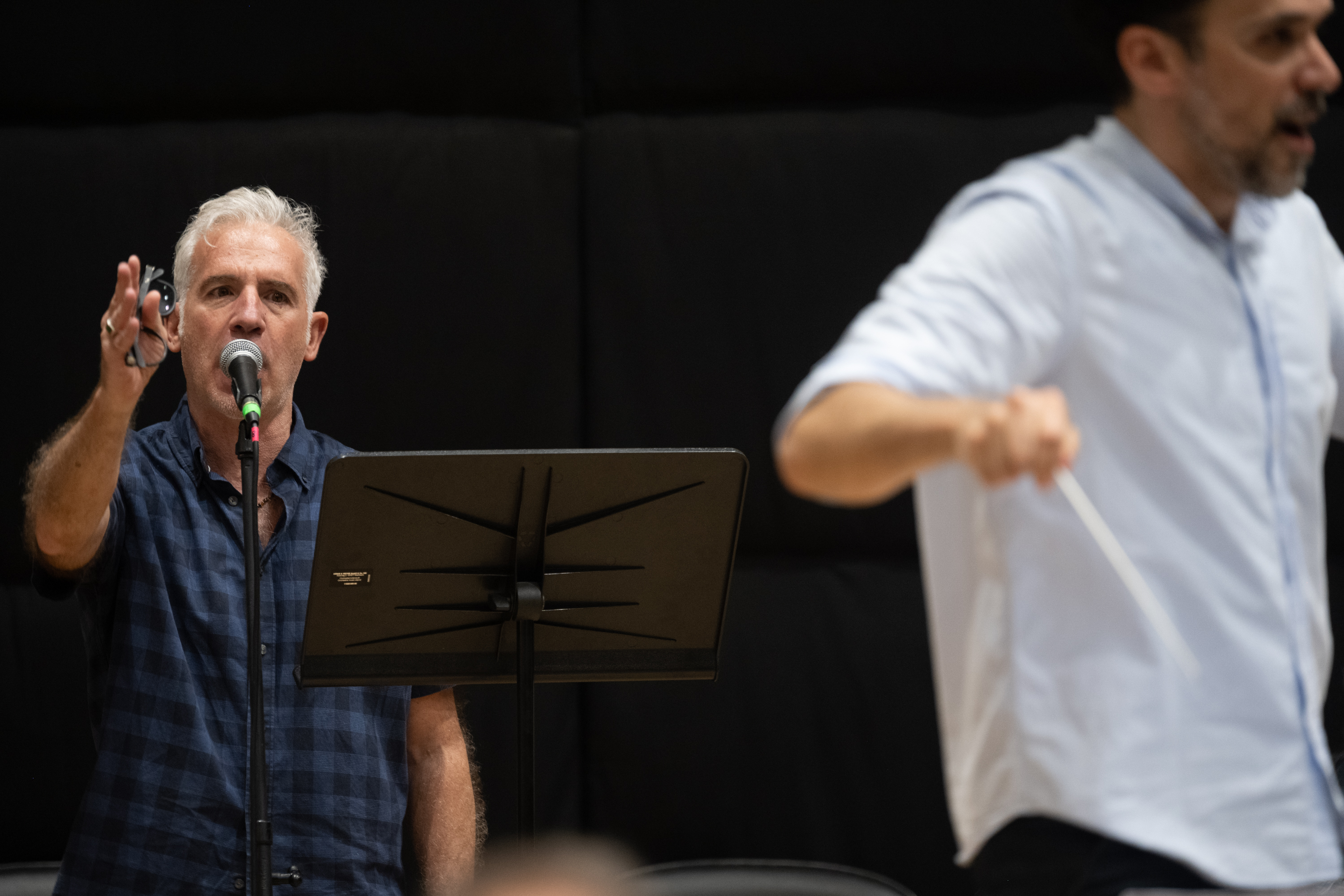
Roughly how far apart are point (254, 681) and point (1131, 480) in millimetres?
1217

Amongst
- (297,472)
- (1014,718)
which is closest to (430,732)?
(297,472)

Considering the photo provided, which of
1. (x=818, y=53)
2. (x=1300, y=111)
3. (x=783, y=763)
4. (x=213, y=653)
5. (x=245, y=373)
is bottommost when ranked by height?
(x=783, y=763)

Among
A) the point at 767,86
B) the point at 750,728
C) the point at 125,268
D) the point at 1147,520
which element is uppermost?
the point at 767,86

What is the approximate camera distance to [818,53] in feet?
9.58

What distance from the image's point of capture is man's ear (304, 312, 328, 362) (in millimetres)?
2473

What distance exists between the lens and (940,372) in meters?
0.98

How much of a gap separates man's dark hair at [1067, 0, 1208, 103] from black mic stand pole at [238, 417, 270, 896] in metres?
1.17

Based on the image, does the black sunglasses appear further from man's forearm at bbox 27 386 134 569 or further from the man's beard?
the man's beard

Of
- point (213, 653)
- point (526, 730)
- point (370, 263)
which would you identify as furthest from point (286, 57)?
point (526, 730)

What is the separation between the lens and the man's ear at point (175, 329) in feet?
7.23

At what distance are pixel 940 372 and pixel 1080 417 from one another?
0.49ft

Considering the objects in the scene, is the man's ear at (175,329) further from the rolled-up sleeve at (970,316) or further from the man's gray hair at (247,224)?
the rolled-up sleeve at (970,316)

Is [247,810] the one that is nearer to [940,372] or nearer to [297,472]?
[297,472]

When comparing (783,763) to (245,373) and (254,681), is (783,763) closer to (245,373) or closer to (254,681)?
(254,681)
